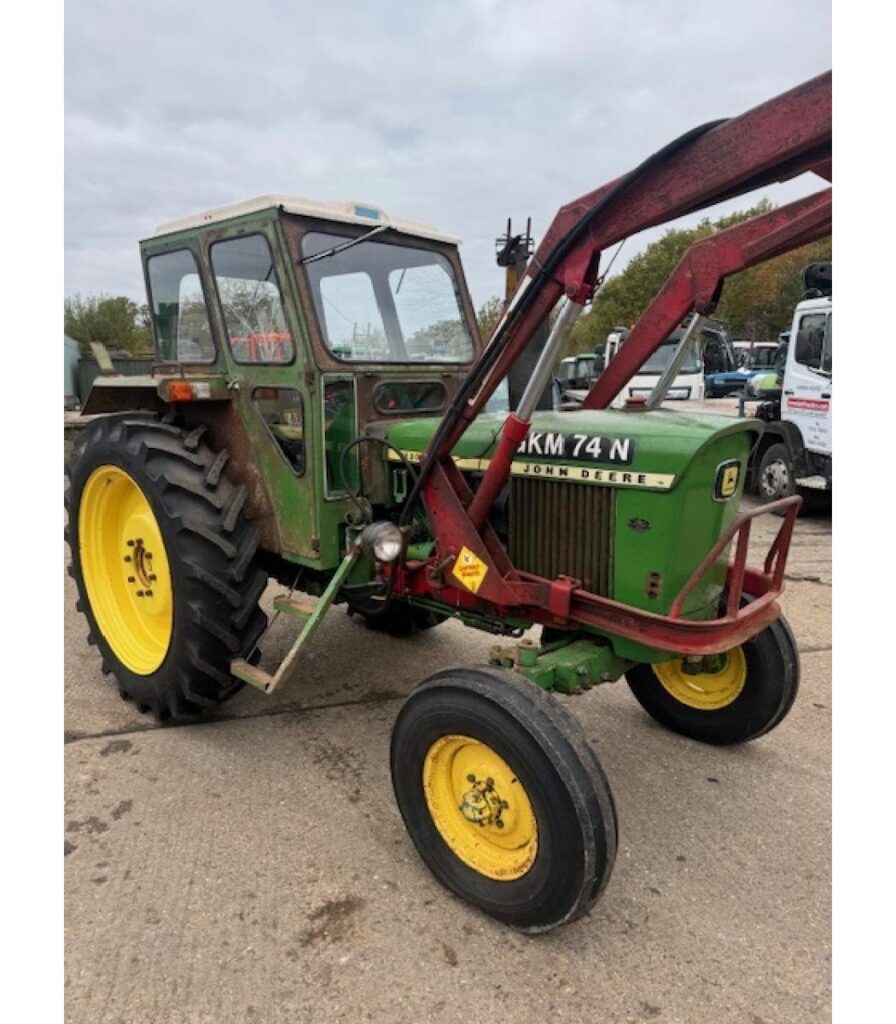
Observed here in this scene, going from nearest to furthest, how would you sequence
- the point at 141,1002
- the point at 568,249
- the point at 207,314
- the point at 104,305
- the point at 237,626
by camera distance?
1. the point at 141,1002
2. the point at 568,249
3. the point at 237,626
4. the point at 207,314
5. the point at 104,305

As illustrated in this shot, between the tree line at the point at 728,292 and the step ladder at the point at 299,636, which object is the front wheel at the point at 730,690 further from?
the tree line at the point at 728,292

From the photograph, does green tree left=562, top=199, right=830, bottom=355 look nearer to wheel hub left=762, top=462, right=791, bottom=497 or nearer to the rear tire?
wheel hub left=762, top=462, right=791, bottom=497

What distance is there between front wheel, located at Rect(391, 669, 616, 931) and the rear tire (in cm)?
108

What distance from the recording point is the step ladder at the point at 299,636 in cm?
302

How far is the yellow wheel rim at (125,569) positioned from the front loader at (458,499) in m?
0.02

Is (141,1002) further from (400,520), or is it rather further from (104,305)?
(104,305)

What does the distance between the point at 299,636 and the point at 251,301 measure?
152 centimetres

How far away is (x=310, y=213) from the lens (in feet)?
10.2

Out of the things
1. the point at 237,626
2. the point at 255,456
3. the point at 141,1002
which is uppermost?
the point at 255,456

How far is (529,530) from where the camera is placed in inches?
117

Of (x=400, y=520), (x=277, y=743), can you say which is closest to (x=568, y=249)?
(x=400, y=520)

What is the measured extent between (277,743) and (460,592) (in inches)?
44.6

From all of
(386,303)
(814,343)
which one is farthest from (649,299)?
(386,303)

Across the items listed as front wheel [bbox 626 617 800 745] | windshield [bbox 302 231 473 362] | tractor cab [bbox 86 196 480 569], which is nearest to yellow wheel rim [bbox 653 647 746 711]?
front wheel [bbox 626 617 800 745]
